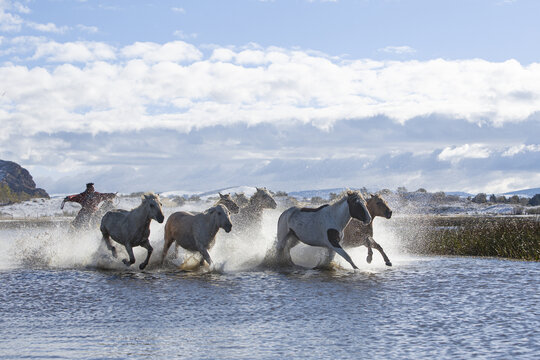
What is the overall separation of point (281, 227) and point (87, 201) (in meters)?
6.67

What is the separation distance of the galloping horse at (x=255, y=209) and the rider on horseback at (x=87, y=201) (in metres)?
4.04

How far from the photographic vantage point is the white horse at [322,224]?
16672 millimetres

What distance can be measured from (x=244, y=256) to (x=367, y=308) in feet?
26.1

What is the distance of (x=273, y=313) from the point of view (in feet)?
→ 35.7

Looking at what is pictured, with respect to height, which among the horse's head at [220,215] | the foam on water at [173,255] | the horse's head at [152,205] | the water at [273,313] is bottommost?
the water at [273,313]

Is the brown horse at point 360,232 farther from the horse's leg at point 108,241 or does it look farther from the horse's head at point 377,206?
the horse's leg at point 108,241

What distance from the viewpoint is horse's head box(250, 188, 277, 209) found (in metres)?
20.4

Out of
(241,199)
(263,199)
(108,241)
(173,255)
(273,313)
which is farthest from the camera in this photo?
(241,199)

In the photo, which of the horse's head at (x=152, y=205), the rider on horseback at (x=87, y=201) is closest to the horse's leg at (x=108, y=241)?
the horse's head at (x=152, y=205)

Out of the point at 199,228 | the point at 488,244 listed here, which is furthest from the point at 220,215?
the point at 488,244

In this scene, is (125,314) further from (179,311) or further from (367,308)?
(367,308)

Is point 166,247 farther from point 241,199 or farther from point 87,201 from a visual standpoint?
point 241,199

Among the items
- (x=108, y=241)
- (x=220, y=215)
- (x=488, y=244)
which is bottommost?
(x=488, y=244)

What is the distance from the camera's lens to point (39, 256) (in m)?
20.4
